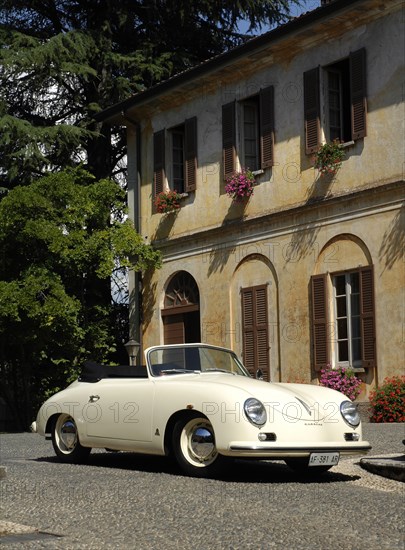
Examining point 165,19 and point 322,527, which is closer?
point 322,527

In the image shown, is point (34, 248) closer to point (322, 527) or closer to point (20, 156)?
point (20, 156)

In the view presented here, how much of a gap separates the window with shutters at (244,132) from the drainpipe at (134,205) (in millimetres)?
3440

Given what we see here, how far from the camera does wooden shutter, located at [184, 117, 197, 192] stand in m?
23.8

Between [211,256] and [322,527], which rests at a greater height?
[211,256]

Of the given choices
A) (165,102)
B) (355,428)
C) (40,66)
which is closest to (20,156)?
(40,66)

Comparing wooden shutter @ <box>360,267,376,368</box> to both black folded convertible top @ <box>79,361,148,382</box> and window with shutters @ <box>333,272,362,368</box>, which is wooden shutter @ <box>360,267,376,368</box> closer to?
window with shutters @ <box>333,272,362,368</box>

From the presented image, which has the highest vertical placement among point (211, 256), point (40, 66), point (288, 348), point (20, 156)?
point (40, 66)

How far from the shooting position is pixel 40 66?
2627 cm

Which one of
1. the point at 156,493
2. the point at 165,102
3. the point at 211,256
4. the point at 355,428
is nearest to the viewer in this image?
the point at 156,493

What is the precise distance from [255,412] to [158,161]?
15.7 m

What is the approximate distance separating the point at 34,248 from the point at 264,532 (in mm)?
17563

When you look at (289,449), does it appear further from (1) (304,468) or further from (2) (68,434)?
(2) (68,434)

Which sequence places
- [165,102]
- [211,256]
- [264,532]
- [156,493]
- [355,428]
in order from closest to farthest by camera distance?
1. [264,532]
2. [156,493]
3. [355,428]
4. [211,256]
5. [165,102]

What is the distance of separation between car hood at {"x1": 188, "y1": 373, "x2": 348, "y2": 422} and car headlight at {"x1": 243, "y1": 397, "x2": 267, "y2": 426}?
86 millimetres
